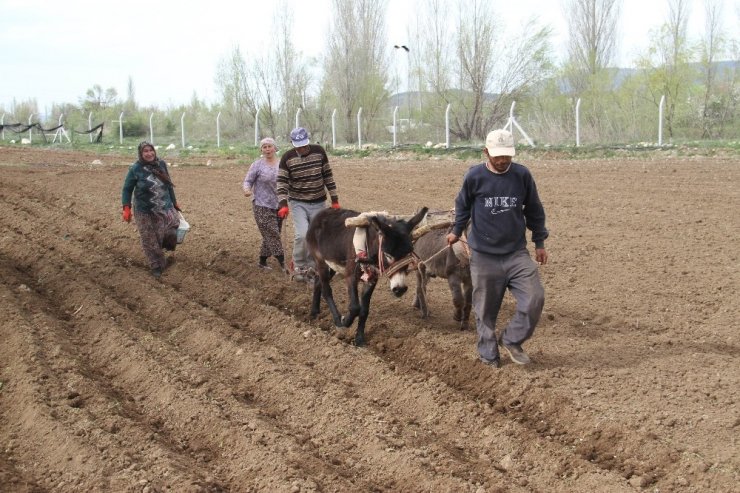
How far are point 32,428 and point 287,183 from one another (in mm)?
4848

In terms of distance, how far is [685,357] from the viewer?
7523 mm

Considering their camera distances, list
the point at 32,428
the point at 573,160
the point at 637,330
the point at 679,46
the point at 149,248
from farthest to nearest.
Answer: the point at 679,46
the point at 573,160
the point at 149,248
the point at 637,330
the point at 32,428

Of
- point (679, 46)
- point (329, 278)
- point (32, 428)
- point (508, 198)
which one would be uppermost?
point (679, 46)

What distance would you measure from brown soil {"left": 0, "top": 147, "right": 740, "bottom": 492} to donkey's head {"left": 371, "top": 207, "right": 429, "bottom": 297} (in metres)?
0.80

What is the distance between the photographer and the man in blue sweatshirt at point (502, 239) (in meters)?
7.13

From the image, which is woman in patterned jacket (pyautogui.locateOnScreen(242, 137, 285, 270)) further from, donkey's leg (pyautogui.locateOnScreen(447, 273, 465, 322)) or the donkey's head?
the donkey's head

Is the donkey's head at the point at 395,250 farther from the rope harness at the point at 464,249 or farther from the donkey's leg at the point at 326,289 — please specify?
the donkey's leg at the point at 326,289

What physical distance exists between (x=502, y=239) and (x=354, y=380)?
182 cm

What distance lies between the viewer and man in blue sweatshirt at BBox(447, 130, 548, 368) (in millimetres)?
7133

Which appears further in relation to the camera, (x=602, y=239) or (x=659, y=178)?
(x=659, y=178)

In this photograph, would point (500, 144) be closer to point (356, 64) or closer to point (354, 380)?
point (354, 380)

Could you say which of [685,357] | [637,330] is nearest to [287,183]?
[637,330]

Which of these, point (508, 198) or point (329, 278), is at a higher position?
point (508, 198)

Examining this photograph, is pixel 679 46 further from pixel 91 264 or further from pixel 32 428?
pixel 32 428
